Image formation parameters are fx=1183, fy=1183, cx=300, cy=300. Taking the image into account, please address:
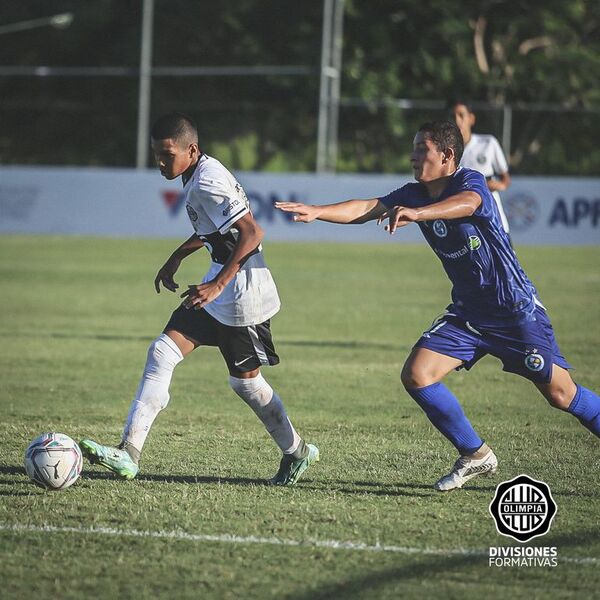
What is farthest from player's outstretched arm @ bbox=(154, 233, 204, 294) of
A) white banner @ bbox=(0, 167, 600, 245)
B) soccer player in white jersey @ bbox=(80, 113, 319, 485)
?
white banner @ bbox=(0, 167, 600, 245)

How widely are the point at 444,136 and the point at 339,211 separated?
25.7 inches

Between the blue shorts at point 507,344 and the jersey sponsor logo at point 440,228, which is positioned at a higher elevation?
the jersey sponsor logo at point 440,228

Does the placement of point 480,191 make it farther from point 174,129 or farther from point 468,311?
point 174,129

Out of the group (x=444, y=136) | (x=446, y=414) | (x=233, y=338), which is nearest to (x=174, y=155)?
(x=233, y=338)

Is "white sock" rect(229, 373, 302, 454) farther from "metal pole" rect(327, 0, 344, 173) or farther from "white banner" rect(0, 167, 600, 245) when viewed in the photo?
"metal pole" rect(327, 0, 344, 173)

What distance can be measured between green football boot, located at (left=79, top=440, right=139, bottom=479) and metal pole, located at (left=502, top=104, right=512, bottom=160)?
23.4 meters

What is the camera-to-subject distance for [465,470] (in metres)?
5.95

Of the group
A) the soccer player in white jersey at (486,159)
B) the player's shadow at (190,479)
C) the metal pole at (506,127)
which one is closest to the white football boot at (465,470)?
the player's shadow at (190,479)

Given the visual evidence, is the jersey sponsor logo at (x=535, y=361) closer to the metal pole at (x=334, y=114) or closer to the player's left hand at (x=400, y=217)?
the player's left hand at (x=400, y=217)

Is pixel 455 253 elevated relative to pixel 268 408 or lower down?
elevated

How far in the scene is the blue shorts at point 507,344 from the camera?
5.85 meters

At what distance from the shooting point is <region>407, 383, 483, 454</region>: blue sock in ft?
19.5

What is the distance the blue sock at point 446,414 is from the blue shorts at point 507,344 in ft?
0.68

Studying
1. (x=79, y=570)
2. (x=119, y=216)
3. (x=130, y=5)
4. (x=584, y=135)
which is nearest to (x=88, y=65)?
(x=130, y=5)
